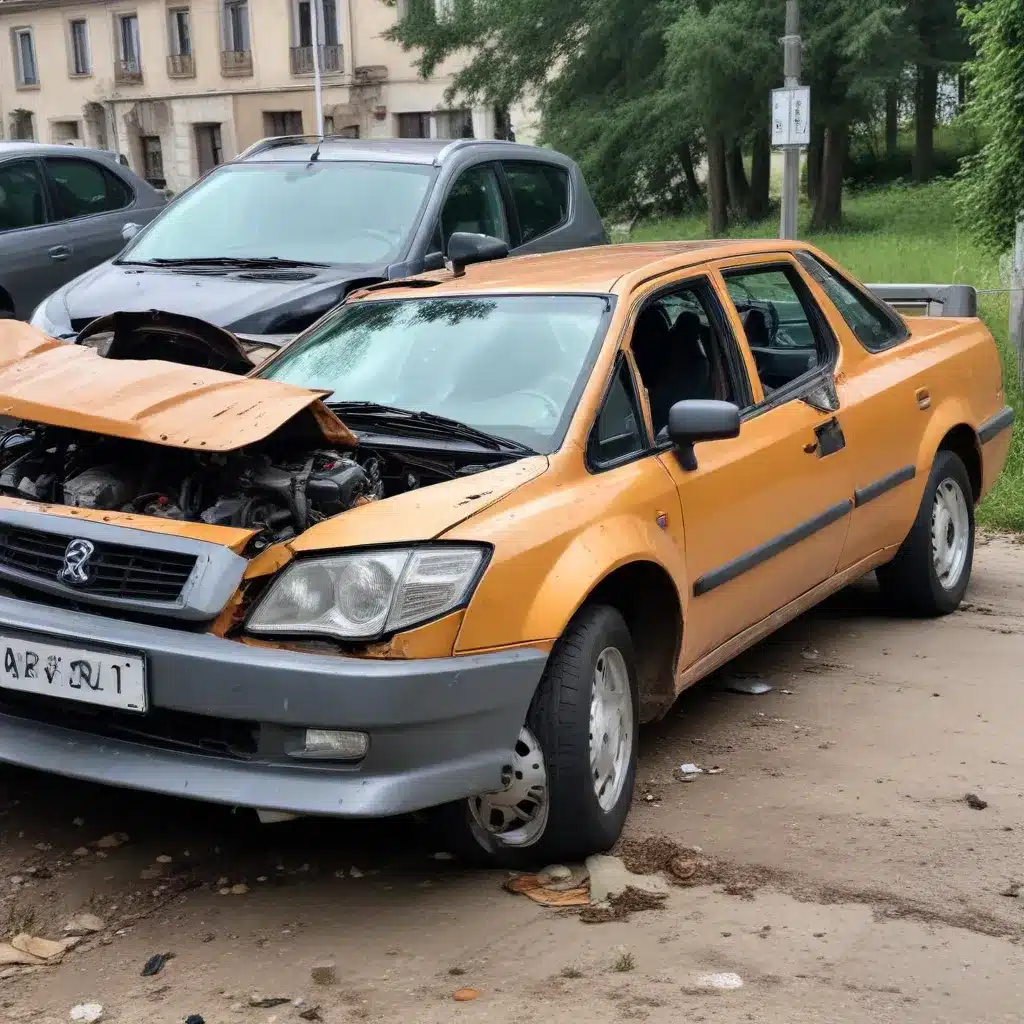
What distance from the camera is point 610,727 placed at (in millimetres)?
3930

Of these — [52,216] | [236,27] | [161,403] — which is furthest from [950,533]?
[236,27]

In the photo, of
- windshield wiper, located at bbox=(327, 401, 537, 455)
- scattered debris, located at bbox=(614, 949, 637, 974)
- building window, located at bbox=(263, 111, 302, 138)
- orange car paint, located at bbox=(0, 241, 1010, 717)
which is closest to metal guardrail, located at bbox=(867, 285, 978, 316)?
orange car paint, located at bbox=(0, 241, 1010, 717)

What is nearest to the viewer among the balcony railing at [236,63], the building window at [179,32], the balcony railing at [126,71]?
the balcony railing at [236,63]

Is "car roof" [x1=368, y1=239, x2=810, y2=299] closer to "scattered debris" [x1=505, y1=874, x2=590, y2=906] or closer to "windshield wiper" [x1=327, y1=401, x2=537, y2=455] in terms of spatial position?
"windshield wiper" [x1=327, y1=401, x2=537, y2=455]

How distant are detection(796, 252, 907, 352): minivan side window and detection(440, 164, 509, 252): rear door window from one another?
2627 mm

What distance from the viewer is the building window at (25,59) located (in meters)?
53.0

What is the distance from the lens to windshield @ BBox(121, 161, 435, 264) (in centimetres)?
779

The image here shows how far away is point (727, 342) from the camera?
4875 millimetres

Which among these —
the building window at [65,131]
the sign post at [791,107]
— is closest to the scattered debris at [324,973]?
the sign post at [791,107]

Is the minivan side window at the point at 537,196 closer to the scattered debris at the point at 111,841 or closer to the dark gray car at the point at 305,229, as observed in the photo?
the dark gray car at the point at 305,229

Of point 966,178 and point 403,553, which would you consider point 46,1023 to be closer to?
point 403,553

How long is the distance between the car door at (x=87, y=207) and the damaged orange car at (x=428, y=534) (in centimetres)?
530

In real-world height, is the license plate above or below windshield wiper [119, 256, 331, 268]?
below

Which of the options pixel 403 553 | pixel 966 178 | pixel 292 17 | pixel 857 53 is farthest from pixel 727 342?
pixel 292 17
